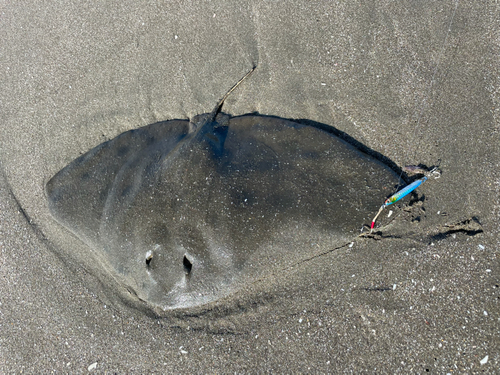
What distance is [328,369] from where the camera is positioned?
8.69 feet

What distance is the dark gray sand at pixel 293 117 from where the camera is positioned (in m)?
2.60

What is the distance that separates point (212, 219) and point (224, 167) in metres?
0.50

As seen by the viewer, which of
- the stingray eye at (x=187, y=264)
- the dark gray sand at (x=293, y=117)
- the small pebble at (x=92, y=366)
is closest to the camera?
the dark gray sand at (x=293, y=117)

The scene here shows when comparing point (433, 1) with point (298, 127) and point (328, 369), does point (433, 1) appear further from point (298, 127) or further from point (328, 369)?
point (328, 369)

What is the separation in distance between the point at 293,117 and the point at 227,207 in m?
1.20

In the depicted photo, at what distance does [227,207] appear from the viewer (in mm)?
2695

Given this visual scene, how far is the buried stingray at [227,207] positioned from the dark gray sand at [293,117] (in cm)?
23

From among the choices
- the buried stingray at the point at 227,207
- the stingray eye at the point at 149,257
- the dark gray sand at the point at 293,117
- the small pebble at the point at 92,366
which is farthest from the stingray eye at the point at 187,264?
the small pebble at the point at 92,366

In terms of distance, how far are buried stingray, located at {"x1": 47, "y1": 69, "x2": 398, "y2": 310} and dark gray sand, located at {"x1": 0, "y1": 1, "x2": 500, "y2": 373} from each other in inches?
9.1

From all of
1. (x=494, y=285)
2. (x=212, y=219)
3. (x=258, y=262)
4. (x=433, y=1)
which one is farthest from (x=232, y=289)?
(x=433, y=1)

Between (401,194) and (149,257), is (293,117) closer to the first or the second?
(401,194)

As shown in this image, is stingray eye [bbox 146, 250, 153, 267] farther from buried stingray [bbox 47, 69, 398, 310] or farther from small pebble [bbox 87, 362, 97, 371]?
small pebble [bbox 87, 362, 97, 371]

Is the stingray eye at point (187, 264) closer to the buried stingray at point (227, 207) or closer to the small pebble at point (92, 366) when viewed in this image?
the buried stingray at point (227, 207)

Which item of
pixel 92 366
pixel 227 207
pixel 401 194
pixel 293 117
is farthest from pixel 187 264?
pixel 401 194
